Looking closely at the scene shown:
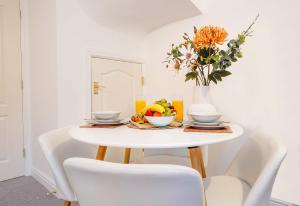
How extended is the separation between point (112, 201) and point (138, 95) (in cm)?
236

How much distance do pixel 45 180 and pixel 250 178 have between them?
2.15m

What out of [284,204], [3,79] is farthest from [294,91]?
[3,79]

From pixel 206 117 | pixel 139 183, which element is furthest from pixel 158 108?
pixel 139 183

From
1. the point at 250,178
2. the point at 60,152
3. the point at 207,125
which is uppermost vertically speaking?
the point at 207,125

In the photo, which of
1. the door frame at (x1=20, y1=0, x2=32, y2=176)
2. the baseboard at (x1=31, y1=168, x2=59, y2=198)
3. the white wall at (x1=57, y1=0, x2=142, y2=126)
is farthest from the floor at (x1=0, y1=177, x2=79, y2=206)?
the white wall at (x1=57, y1=0, x2=142, y2=126)

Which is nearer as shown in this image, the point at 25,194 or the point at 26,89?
the point at 25,194

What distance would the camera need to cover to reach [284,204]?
1.76 metres

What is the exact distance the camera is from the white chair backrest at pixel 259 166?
75 centimetres

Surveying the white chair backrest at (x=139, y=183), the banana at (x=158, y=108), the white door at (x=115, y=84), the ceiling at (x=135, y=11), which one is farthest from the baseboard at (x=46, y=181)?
the ceiling at (x=135, y=11)

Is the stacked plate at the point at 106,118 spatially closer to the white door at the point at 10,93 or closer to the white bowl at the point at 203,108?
the white bowl at the point at 203,108

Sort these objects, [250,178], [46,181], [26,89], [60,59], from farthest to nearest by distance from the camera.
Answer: [26,89] → [46,181] → [60,59] → [250,178]

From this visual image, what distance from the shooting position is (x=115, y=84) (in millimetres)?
2684

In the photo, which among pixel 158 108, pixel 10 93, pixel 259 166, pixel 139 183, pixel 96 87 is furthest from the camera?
pixel 10 93

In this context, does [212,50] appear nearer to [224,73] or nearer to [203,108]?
[224,73]
